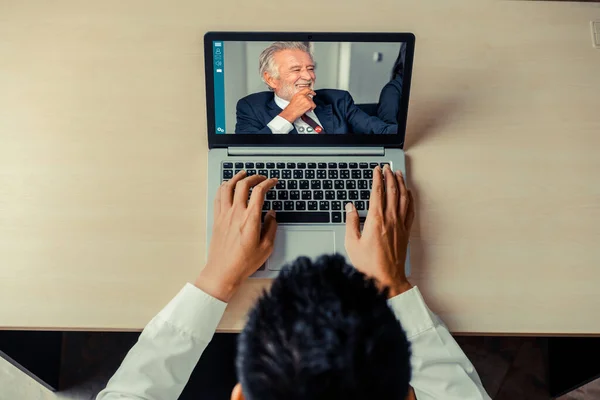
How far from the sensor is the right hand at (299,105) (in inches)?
32.4

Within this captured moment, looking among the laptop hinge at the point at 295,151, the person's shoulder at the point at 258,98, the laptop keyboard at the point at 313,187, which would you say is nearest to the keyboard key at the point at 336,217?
the laptop keyboard at the point at 313,187

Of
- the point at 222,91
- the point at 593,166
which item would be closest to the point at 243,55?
the point at 222,91

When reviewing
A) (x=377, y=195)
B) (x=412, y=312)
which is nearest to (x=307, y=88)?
(x=377, y=195)

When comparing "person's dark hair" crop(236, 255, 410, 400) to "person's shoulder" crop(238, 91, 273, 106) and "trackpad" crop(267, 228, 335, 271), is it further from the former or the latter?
"person's shoulder" crop(238, 91, 273, 106)

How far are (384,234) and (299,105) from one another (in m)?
0.25

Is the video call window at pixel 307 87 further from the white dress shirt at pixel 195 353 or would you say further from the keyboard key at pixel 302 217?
the white dress shirt at pixel 195 353

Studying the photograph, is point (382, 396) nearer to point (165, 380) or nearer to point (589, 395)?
point (165, 380)

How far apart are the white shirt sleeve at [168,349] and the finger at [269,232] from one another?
111 millimetres

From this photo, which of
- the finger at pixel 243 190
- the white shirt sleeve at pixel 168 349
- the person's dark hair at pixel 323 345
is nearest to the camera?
the person's dark hair at pixel 323 345

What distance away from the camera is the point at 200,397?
1023 millimetres

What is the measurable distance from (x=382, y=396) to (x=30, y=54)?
84 centimetres

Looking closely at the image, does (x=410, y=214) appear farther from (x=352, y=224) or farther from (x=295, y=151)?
(x=295, y=151)

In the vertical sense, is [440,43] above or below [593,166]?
above

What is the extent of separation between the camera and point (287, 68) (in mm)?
808
